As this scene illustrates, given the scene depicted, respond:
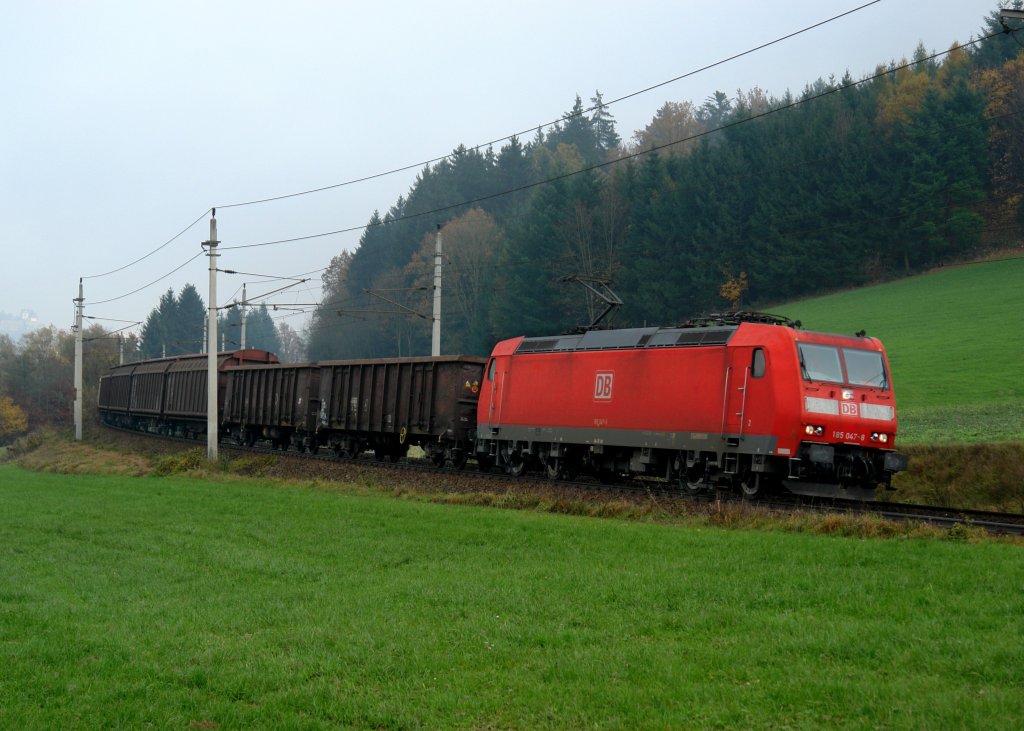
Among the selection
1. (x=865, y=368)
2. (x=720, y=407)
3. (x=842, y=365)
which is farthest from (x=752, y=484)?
(x=865, y=368)

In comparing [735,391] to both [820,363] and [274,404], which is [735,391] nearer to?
[820,363]

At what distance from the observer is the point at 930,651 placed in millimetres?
7070

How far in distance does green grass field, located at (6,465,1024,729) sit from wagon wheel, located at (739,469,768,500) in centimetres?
453

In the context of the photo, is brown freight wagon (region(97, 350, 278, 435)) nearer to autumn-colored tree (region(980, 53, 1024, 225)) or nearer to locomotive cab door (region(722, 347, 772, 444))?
locomotive cab door (region(722, 347, 772, 444))

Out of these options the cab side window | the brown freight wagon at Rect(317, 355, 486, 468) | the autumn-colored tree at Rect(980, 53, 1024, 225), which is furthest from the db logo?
the autumn-colored tree at Rect(980, 53, 1024, 225)

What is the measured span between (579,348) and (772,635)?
48.2 feet

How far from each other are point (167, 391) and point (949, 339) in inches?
1516

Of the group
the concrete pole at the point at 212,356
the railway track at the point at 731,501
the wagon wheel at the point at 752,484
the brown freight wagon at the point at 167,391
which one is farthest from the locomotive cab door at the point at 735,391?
the brown freight wagon at the point at 167,391

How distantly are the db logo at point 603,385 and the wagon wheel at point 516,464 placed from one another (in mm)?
3842

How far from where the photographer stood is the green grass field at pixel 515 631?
6.37 metres

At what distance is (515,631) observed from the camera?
8.23 meters

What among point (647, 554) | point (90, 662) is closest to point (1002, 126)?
point (647, 554)

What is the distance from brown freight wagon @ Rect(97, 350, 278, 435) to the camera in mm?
42906

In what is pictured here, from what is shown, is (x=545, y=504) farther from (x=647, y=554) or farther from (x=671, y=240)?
(x=671, y=240)
